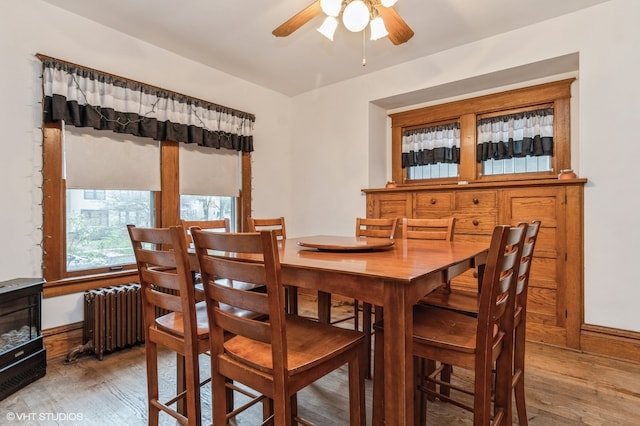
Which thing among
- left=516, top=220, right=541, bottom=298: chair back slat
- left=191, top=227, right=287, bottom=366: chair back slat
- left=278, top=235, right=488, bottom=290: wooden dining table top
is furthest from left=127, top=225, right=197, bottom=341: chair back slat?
left=516, top=220, right=541, bottom=298: chair back slat

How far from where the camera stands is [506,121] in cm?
340

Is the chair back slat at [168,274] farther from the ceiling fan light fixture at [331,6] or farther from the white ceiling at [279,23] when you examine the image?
the white ceiling at [279,23]

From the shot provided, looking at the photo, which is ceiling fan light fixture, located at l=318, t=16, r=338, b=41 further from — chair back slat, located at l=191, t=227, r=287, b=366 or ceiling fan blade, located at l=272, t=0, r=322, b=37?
chair back slat, located at l=191, t=227, r=287, b=366

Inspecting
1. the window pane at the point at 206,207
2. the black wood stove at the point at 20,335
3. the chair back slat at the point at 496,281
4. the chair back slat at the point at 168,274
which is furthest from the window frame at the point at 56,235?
the chair back slat at the point at 496,281

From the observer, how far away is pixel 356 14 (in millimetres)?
1868

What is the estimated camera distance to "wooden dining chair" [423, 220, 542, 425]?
5.10 feet

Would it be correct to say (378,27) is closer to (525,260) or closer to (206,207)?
(525,260)

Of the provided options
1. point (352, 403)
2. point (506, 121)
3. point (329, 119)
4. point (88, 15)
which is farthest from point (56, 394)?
point (506, 121)

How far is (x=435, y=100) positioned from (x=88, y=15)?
3.32m

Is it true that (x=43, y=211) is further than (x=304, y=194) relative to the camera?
No

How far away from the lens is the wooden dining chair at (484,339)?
3.95 feet

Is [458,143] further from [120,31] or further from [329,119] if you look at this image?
[120,31]

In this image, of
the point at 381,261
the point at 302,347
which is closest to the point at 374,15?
the point at 381,261

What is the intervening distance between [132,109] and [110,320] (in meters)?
1.73
